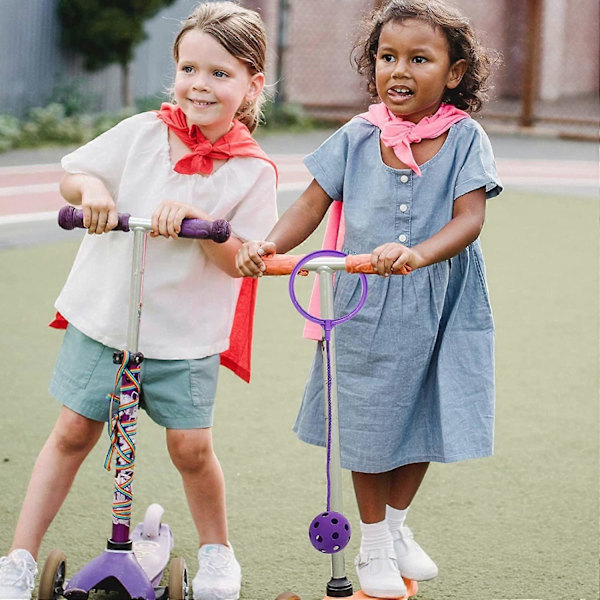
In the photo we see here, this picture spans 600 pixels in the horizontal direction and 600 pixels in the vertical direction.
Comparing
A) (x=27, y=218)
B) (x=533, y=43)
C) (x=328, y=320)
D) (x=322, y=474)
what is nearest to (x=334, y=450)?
(x=328, y=320)

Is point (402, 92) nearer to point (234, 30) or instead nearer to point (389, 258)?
point (234, 30)

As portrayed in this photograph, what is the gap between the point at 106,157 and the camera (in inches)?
106

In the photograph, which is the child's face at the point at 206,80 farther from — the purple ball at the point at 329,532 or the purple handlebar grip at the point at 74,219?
the purple ball at the point at 329,532

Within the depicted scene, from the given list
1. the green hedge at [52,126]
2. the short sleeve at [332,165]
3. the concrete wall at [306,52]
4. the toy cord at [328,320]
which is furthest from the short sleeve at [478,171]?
the green hedge at [52,126]

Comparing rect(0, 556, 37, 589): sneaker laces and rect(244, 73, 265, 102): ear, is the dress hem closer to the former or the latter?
rect(0, 556, 37, 589): sneaker laces

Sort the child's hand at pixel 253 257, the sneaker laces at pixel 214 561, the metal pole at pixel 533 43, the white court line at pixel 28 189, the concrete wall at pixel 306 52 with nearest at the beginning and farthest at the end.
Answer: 1. the child's hand at pixel 253 257
2. the sneaker laces at pixel 214 561
3. the white court line at pixel 28 189
4. the concrete wall at pixel 306 52
5. the metal pole at pixel 533 43

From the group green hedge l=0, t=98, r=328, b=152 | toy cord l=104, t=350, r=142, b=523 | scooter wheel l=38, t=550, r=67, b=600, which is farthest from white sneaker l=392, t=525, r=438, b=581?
green hedge l=0, t=98, r=328, b=152

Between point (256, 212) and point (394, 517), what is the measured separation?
842mm

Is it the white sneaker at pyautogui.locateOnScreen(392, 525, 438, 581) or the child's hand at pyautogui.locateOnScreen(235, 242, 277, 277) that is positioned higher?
the child's hand at pyautogui.locateOnScreen(235, 242, 277, 277)

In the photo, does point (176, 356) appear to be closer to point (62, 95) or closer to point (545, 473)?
point (545, 473)

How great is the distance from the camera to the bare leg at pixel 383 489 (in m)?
2.79

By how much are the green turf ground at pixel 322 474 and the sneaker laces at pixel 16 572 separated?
0.29m

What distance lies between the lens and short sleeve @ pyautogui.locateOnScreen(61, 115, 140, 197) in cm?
270

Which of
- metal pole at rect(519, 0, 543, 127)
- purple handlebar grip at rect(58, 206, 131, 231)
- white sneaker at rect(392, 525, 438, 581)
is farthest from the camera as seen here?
metal pole at rect(519, 0, 543, 127)
